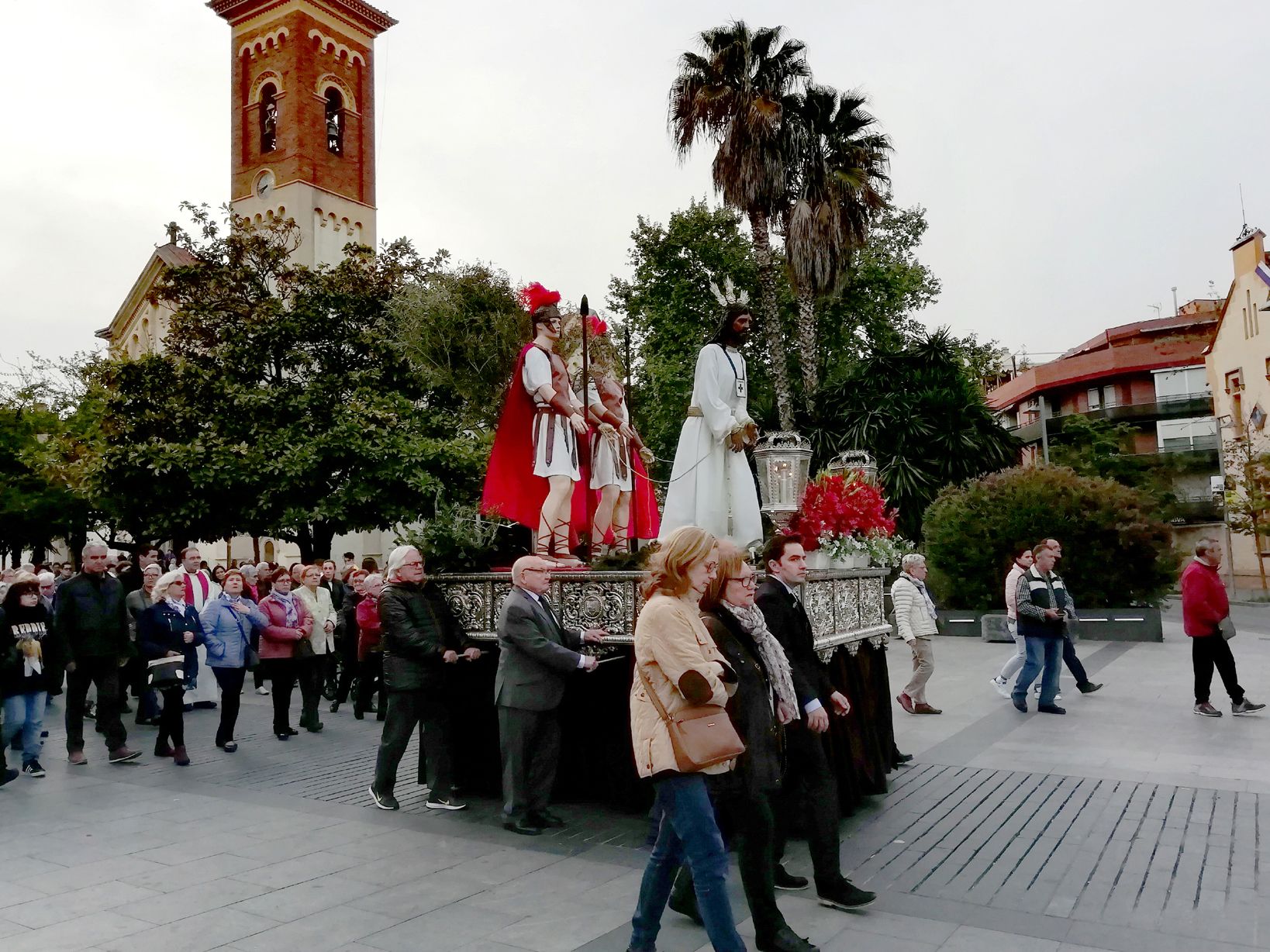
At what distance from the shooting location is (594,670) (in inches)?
279

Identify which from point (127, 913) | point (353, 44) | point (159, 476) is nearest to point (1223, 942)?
point (127, 913)

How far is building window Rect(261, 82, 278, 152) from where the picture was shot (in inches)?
1593

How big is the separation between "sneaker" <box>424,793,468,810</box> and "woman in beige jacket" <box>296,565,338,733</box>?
12.9 feet

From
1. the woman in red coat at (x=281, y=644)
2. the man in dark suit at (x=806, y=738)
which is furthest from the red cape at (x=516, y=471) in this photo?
the woman in red coat at (x=281, y=644)

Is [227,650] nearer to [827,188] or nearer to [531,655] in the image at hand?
[531,655]

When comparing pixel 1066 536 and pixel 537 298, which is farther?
pixel 1066 536

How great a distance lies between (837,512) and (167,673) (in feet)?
20.3

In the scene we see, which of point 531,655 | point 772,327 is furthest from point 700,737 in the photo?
point 772,327

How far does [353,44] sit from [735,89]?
2595 cm

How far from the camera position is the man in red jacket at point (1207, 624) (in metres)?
9.88

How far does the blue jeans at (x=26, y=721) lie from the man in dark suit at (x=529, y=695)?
14.9 feet

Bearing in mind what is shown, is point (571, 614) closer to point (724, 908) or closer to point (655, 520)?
point (655, 520)

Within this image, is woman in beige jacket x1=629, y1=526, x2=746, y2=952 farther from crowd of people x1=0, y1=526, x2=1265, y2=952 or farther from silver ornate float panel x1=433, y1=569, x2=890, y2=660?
silver ornate float panel x1=433, y1=569, x2=890, y2=660

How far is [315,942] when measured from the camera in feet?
15.2
